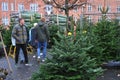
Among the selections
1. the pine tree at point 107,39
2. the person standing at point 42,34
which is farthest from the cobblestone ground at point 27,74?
the person standing at point 42,34

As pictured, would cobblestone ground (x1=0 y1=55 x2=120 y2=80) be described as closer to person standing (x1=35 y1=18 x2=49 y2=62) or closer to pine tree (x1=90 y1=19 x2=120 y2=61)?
pine tree (x1=90 y1=19 x2=120 y2=61)

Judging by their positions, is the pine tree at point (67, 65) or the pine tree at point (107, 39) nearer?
the pine tree at point (67, 65)

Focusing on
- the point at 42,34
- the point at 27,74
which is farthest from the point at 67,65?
the point at 42,34

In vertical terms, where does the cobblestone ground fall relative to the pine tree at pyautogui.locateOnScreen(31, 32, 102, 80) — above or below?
below

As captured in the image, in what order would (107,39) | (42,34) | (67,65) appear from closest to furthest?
(67,65), (107,39), (42,34)

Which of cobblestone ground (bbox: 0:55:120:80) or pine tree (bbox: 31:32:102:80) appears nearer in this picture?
pine tree (bbox: 31:32:102:80)

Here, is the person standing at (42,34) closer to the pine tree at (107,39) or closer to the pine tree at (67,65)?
the pine tree at (107,39)

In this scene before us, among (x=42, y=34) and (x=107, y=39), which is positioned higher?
(x=42, y=34)

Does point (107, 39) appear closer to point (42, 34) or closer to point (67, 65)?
point (42, 34)

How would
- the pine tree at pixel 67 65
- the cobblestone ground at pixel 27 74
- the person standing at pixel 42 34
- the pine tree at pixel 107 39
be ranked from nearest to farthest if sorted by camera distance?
the pine tree at pixel 67 65, the cobblestone ground at pixel 27 74, the pine tree at pixel 107 39, the person standing at pixel 42 34

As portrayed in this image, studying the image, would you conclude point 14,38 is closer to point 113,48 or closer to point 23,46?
point 23,46

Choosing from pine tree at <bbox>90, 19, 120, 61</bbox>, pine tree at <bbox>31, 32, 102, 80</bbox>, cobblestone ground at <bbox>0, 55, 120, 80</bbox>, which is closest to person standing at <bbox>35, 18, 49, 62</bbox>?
cobblestone ground at <bbox>0, 55, 120, 80</bbox>

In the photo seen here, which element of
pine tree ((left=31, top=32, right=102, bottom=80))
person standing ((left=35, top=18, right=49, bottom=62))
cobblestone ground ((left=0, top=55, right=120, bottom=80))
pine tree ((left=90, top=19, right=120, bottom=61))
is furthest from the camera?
person standing ((left=35, top=18, right=49, bottom=62))

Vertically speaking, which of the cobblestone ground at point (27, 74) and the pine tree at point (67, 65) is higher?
the pine tree at point (67, 65)
